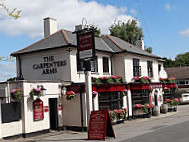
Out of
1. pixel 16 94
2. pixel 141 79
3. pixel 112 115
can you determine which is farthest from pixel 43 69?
pixel 141 79

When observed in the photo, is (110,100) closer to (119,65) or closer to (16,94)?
(119,65)

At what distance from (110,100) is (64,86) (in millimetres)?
3816

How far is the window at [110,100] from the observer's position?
18703 mm

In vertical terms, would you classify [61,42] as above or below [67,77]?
above

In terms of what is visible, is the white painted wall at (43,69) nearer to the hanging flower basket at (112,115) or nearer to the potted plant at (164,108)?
the hanging flower basket at (112,115)

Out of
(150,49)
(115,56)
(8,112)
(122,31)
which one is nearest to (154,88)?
(115,56)

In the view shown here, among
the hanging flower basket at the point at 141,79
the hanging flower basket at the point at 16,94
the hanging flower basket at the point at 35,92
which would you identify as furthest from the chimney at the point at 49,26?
the hanging flower basket at the point at 16,94

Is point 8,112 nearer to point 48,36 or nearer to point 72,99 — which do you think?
point 72,99

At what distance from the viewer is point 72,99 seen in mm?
16781

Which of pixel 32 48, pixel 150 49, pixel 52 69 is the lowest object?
pixel 52 69

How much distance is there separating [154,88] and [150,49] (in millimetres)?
29342

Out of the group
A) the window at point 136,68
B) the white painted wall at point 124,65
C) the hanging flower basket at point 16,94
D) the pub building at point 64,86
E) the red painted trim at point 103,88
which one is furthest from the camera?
the window at point 136,68

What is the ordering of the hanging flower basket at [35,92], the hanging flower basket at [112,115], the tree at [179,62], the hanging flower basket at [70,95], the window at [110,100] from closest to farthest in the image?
the hanging flower basket at [35,92]
the hanging flower basket at [70,95]
the hanging flower basket at [112,115]
the window at [110,100]
the tree at [179,62]

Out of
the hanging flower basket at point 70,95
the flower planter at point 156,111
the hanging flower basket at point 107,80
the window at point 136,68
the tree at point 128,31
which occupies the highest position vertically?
the tree at point 128,31
